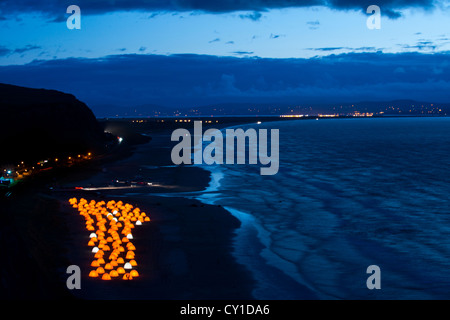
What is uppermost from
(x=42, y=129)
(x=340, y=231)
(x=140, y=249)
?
(x=42, y=129)

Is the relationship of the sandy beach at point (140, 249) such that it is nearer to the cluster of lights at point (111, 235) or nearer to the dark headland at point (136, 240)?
the dark headland at point (136, 240)

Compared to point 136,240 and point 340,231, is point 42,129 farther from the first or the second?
point 340,231

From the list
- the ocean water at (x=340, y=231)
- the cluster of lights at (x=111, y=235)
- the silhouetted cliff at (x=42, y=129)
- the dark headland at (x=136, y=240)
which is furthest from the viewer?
the silhouetted cliff at (x=42, y=129)

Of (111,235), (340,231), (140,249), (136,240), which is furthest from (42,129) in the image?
(140,249)

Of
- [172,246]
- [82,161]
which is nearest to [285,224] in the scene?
[172,246]

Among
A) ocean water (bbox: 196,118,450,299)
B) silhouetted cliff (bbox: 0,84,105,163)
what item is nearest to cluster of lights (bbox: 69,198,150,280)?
ocean water (bbox: 196,118,450,299)

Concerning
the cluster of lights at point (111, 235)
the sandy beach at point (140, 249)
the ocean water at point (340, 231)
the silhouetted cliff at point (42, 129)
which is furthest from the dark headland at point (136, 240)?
the silhouetted cliff at point (42, 129)

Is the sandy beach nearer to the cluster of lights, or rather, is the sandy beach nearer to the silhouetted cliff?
the cluster of lights
